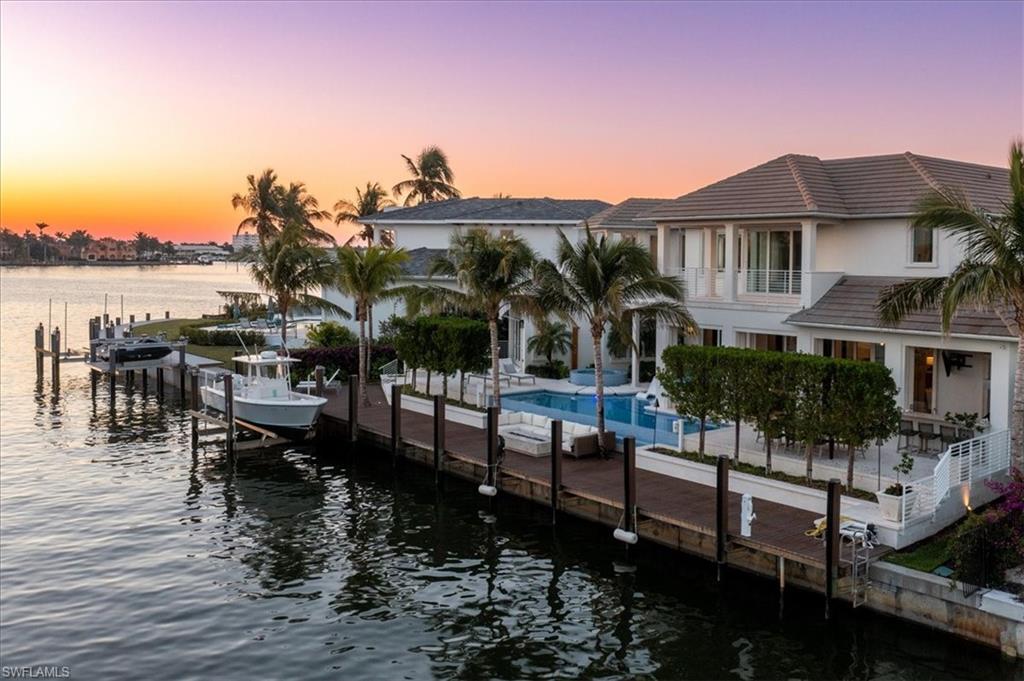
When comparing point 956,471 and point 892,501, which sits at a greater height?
point 956,471

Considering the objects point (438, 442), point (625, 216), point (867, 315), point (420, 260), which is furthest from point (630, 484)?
point (420, 260)

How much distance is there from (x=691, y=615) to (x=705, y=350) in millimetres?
7560

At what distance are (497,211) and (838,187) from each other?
21.6m

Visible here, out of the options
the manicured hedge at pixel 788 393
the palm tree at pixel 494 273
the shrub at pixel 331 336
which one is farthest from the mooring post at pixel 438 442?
the shrub at pixel 331 336

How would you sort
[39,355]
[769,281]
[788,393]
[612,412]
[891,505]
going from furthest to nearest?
[39,355] < [612,412] < [769,281] < [788,393] < [891,505]

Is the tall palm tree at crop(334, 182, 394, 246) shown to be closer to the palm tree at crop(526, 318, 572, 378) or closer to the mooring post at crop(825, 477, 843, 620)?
the palm tree at crop(526, 318, 572, 378)

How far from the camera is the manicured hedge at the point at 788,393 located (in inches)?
731

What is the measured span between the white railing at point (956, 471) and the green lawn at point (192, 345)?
3463 centimetres

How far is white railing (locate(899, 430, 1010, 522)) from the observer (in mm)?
16938

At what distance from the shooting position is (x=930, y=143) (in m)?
35.2

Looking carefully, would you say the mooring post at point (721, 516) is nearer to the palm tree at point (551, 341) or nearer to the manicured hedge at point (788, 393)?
the manicured hedge at point (788, 393)

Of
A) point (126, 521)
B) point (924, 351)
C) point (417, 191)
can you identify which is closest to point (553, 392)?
point (924, 351)

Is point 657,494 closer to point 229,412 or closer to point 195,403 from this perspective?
point 229,412

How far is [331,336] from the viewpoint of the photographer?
146ft
